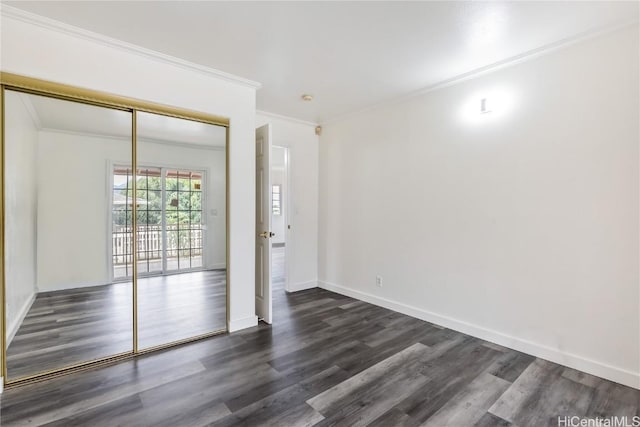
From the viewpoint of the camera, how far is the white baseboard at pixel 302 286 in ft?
15.4

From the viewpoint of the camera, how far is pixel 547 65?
2.63 metres

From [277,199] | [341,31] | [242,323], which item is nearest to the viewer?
[341,31]

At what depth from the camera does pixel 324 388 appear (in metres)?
A: 2.23

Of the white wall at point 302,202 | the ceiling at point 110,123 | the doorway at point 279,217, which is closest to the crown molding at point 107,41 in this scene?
the ceiling at point 110,123

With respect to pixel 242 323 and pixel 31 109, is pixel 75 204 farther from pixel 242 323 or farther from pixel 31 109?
pixel 242 323

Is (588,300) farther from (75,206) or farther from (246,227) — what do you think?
(75,206)

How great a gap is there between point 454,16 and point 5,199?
3.39 meters

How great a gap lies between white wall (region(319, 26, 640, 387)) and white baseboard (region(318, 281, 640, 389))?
1 centimetres

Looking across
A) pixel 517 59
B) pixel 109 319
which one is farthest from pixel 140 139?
pixel 517 59

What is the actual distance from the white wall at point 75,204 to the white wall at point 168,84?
1.53 ft

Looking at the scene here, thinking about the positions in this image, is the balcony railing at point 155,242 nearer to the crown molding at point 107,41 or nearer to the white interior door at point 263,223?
the white interior door at point 263,223

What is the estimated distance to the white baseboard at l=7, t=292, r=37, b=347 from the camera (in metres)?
2.25

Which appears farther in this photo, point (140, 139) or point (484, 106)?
point (484, 106)

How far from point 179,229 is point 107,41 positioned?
167 centimetres
